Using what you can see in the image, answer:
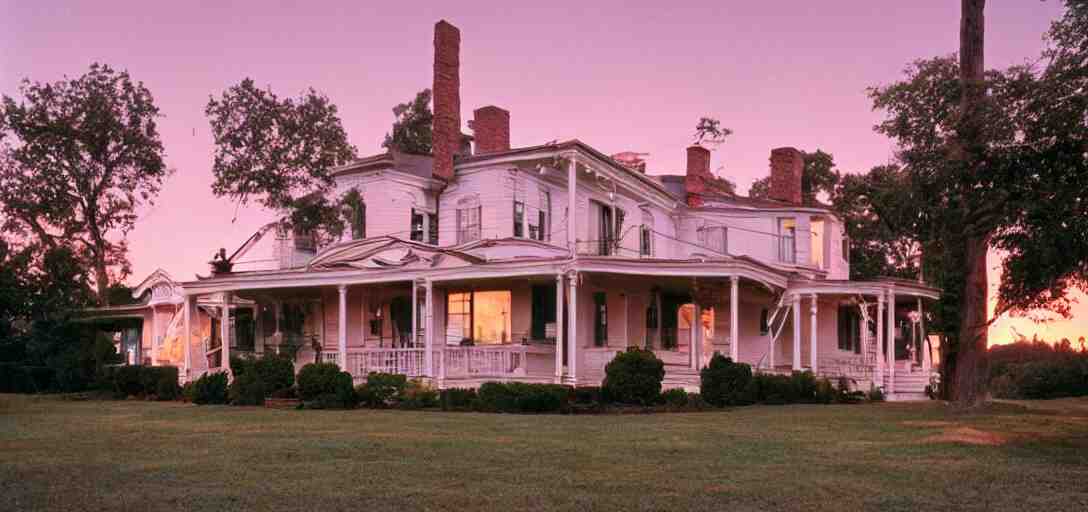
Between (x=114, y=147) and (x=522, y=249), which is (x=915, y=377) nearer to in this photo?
(x=522, y=249)

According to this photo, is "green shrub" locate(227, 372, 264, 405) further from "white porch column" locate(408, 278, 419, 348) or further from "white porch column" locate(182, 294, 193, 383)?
"white porch column" locate(182, 294, 193, 383)

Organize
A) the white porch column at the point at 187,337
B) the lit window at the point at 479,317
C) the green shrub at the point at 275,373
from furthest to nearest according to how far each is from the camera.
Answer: the white porch column at the point at 187,337 → the lit window at the point at 479,317 → the green shrub at the point at 275,373

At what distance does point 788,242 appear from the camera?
3672 cm

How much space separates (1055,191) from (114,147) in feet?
117

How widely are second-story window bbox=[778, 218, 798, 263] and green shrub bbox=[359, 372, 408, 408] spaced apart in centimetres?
1729

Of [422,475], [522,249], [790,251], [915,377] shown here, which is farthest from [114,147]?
[422,475]

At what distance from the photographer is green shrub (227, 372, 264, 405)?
25.5m

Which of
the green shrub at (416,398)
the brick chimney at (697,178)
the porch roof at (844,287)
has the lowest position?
the green shrub at (416,398)

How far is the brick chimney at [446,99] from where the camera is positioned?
31.2 m

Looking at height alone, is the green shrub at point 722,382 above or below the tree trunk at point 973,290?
below

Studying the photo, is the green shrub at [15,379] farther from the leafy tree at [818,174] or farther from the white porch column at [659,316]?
the leafy tree at [818,174]

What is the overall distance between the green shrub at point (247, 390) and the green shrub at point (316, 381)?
4.73 feet

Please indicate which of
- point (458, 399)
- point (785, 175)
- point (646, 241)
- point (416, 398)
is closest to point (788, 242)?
point (785, 175)

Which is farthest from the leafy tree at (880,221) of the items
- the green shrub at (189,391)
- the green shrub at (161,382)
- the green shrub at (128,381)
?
the green shrub at (128,381)
